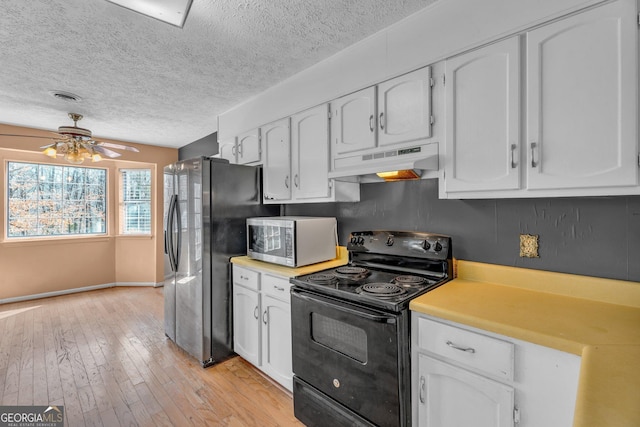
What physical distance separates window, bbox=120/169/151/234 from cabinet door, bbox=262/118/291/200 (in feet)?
11.7

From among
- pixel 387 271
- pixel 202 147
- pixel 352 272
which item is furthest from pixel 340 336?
pixel 202 147

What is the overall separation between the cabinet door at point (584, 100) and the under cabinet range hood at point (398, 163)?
1.54 ft

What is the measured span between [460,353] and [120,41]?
2713 millimetres

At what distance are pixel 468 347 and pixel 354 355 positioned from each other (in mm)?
596

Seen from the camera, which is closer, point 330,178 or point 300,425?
point 300,425

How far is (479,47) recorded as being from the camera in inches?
60.9

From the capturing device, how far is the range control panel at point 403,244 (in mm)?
1869

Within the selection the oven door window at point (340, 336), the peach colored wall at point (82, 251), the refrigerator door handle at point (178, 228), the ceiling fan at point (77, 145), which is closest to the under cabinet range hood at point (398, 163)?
the oven door window at point (340, 336)

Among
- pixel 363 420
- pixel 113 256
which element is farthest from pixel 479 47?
pixel 113 256

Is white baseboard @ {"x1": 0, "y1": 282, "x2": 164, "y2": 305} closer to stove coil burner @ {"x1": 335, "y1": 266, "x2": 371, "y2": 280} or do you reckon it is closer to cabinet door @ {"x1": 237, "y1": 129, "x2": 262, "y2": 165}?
cabinet door @ {"x1": 237, "y1": 129, "x2": 262, "y2": 165}

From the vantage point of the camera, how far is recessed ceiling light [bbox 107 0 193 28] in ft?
5.13

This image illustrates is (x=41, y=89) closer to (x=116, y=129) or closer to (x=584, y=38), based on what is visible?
(x=116, y=129)

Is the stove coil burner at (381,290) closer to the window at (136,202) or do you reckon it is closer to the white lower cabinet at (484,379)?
the white lower cabinet at (484,379)

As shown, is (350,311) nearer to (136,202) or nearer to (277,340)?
(277,340)
